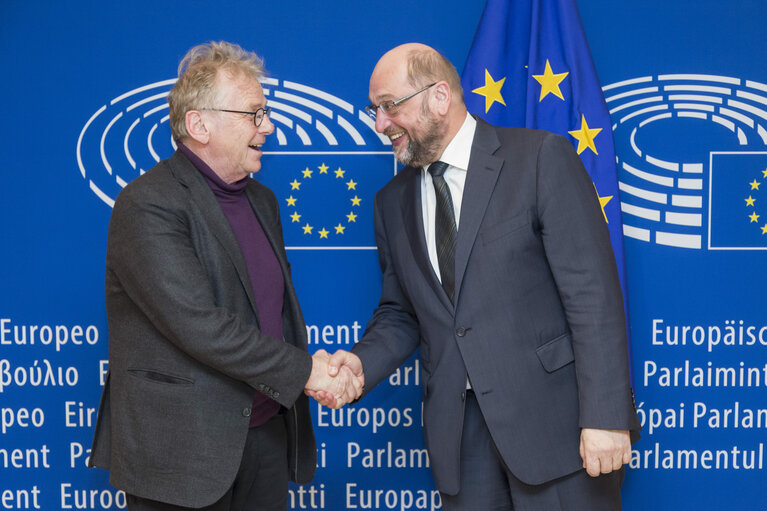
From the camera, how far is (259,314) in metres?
1.91

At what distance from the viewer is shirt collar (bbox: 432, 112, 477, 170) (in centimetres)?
198

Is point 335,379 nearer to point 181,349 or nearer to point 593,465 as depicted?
point 181,349

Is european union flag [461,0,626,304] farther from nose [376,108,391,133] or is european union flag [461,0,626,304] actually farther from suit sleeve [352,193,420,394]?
suit sleeve [352,193,420,394]

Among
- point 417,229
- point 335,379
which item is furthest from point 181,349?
point 417,229

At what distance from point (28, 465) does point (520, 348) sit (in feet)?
7.02

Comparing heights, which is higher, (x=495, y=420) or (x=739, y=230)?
(x=739, y=230)

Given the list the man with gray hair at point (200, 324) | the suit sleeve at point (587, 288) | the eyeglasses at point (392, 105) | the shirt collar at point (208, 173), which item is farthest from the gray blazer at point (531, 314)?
the shirt collar at point (208, 173)

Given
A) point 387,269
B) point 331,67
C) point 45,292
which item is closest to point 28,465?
point 45,292

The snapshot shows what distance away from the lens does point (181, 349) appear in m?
1.79

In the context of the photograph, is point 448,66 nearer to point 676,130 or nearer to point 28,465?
point 676,130

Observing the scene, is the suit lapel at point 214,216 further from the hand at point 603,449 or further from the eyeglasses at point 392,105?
the hand at point 603,449

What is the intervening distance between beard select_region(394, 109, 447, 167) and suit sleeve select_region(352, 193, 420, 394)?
23cm

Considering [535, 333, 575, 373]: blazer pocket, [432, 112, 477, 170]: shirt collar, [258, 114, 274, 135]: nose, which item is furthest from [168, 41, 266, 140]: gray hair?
[535, 333, 575, 373]: blazer pocket

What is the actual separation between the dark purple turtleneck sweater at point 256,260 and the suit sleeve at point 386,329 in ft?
1.11
